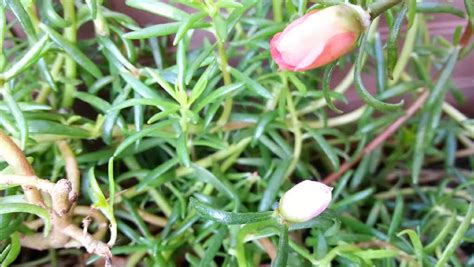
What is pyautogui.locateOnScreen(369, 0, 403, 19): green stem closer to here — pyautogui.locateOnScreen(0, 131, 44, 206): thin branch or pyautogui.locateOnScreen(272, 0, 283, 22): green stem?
pyautogui.locateOnScreen(272, 0, 283, 22): green stem

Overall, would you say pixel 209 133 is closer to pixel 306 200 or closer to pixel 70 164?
pixel 70 164

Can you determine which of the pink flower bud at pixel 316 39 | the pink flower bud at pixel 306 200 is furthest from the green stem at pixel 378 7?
the pink flower bud at pixel 306 200

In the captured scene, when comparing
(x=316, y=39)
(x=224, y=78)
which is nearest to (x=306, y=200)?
(x=316, y=39)

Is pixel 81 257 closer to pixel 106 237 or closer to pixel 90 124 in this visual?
pixel 106 237

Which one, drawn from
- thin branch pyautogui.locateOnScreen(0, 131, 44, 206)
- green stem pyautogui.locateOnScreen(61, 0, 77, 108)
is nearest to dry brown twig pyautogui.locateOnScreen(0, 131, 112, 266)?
thin branch pyautogui.locateOnScreen(0, 131, 44, 206)

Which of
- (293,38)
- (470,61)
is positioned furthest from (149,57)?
(470,61)
